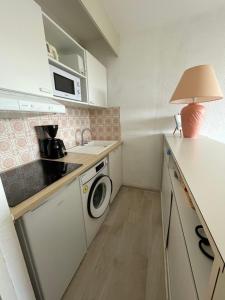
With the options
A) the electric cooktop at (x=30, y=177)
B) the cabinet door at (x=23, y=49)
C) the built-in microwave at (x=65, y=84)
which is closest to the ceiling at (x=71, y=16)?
the cabinet door at (x=23, y=49)

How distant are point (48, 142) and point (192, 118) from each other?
1.51 metres

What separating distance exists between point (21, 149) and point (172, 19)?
7.22 feet

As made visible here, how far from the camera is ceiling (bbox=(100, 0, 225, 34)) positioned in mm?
1358

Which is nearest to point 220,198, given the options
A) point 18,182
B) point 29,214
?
point 29,214

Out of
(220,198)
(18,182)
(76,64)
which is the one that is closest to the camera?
(220,198)

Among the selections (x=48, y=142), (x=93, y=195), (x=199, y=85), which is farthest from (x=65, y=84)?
(x=199, y=85)

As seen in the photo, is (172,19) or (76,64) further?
(172,19)

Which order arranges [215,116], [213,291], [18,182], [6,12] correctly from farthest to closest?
[215,116] < [18,182] < [6,12] < [213,291]

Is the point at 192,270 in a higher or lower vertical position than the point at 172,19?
lower

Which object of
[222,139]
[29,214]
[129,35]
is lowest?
[29,214]

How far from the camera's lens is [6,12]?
28.8 inches

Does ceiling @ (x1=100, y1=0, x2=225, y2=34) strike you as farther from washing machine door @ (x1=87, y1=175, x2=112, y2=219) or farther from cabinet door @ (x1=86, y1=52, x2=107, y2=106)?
washing machine door @ (x1=87, y1=175, x2=112, y2=219)

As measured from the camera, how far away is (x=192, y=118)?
1.45 metres

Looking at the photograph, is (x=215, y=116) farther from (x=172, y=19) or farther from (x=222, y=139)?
(x=172, y=19)
